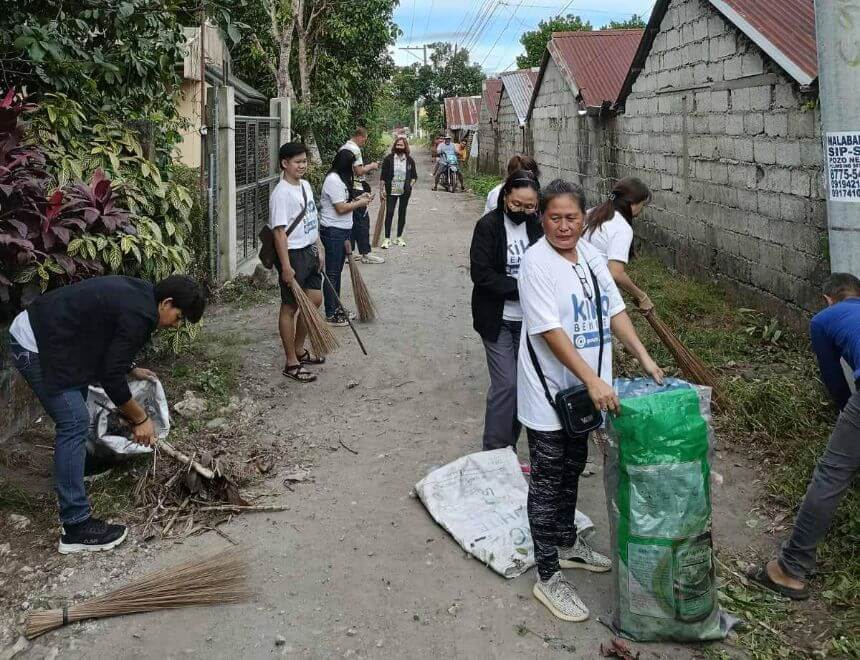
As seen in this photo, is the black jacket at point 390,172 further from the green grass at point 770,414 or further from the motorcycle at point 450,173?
the motorcycle at point 450,173

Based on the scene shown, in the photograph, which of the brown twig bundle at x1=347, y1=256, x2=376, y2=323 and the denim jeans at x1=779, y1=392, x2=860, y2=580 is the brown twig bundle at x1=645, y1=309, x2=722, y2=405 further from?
the brown twig bundle at x1=347, y1=256, x2=376, y2=323

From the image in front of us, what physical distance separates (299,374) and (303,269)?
807 millimetres

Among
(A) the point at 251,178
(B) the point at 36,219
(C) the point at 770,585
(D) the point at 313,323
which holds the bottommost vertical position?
(C) the point at 770,585

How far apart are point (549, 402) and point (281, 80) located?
492 inches

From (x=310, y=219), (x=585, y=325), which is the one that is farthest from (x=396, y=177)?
(x=585, y=325)

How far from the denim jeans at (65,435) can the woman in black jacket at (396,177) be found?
28.6 ft

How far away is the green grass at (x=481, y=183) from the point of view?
71.7 ft

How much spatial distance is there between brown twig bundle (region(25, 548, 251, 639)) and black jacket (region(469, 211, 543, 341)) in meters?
1.70

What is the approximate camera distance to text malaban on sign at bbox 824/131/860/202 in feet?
13.7

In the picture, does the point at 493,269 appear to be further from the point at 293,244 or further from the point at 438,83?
the point at 438,83

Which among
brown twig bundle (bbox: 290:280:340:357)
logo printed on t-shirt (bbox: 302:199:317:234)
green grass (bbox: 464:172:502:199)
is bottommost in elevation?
brown twig bundle (bbox: 290:280:340:357)

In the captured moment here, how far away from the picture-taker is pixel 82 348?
374cm

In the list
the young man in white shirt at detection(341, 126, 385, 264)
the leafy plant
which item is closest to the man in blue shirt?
the leafy plant

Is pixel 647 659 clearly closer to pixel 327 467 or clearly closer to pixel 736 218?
pixel 327 467
